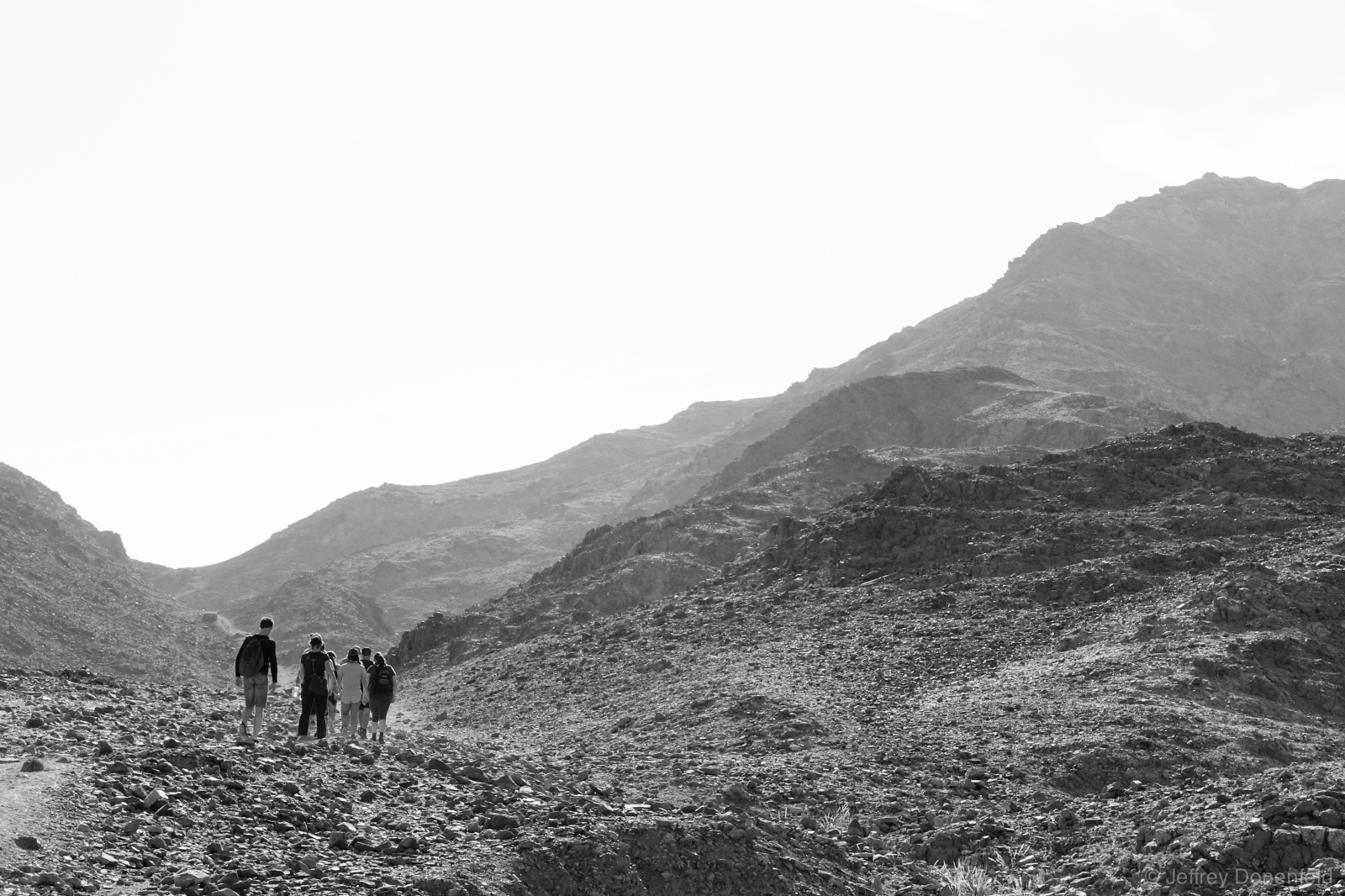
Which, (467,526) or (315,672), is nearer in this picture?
(315,672)

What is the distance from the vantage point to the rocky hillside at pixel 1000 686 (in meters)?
12.6

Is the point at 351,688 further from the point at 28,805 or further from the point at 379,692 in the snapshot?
the point at 28,805

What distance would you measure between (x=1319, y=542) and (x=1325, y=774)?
739 inches

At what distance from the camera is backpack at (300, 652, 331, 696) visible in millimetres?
17453

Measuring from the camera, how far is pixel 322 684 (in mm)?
17594

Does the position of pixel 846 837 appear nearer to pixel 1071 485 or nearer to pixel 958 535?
pixel 958 535

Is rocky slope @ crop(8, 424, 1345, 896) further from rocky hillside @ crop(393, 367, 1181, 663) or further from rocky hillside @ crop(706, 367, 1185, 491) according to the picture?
rocky hillside @ crop(706, 367, 1185, 491)

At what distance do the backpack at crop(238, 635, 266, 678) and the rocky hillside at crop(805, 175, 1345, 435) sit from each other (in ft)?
229

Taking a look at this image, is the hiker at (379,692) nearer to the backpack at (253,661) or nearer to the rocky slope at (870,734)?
the rocky slope at (870,734)

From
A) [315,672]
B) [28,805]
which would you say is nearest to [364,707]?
[315,672]

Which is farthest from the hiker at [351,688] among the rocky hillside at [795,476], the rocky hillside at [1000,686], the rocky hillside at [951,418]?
the rocky hillside at [951,418]

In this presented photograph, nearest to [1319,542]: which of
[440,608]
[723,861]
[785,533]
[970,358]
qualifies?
[785,533]

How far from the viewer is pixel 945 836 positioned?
13953mm

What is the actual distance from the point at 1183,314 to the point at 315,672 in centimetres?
10149
